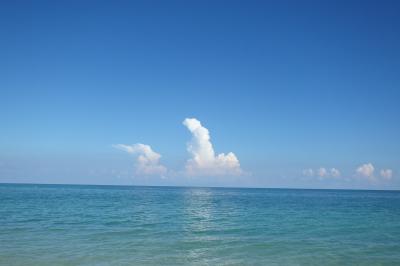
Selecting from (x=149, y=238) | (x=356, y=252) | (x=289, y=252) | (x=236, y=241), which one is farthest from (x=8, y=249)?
(x=356, y=252)

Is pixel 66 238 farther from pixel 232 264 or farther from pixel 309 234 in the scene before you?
pixel 309 234

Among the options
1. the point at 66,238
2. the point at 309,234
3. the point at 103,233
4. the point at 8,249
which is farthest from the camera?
the point at 309,234

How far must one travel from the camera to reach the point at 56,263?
18797 millimetres

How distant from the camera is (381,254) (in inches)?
902

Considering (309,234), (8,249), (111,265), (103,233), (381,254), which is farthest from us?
(309,234)

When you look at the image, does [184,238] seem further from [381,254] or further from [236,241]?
[381,254]

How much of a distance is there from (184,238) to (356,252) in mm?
11414

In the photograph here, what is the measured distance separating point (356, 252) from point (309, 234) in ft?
25.1

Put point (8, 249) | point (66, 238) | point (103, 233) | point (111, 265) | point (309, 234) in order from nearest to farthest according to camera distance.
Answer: point (111, 265), point (8, 249), point (66, 238), point (103, 233), point (309, 234)

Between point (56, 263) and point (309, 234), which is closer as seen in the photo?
point (56, 263)

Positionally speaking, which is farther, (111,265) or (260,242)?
(260,242)

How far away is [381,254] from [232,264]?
32.1 ft

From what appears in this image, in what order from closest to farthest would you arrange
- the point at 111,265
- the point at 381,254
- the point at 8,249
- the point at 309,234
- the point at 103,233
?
the point at 111,265 < the point at 8,249 < the point at 381,254 < the point at 103,233 < the point at 309,234

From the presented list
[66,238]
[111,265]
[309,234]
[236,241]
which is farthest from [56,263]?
[309,234]
